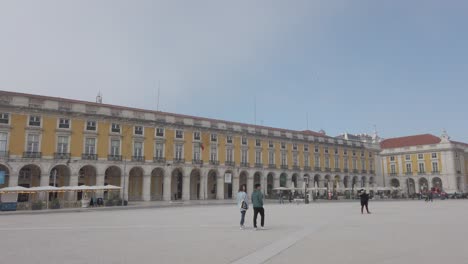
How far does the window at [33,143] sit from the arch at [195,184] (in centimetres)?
1945

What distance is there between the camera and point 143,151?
44500 millimetres

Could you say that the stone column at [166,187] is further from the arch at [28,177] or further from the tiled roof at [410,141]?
the tiled roof at [410,141]

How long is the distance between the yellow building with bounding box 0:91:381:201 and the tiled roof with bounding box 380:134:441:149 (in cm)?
2937

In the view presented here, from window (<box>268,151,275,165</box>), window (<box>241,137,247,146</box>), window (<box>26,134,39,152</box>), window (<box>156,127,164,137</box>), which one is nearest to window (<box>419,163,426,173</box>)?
window (<box>268,151,275,165</box>)

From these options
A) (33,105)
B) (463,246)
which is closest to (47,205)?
(33,105)

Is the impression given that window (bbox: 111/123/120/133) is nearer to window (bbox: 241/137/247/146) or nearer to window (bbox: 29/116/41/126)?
window (bbox: 29/116/41/126)

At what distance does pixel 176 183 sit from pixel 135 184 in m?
5.88

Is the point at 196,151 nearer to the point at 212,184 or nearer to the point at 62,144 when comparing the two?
the point at 212,184

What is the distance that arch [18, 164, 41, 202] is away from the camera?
39.2 metres

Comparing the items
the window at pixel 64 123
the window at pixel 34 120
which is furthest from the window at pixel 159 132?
the window at pixel 34 120

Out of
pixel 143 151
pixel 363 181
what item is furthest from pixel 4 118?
pixel 363 181

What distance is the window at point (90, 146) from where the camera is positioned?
1609 inches

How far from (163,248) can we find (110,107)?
36818mm

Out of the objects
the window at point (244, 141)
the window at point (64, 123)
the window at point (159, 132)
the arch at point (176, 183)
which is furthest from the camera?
the window at point (244, 141)
